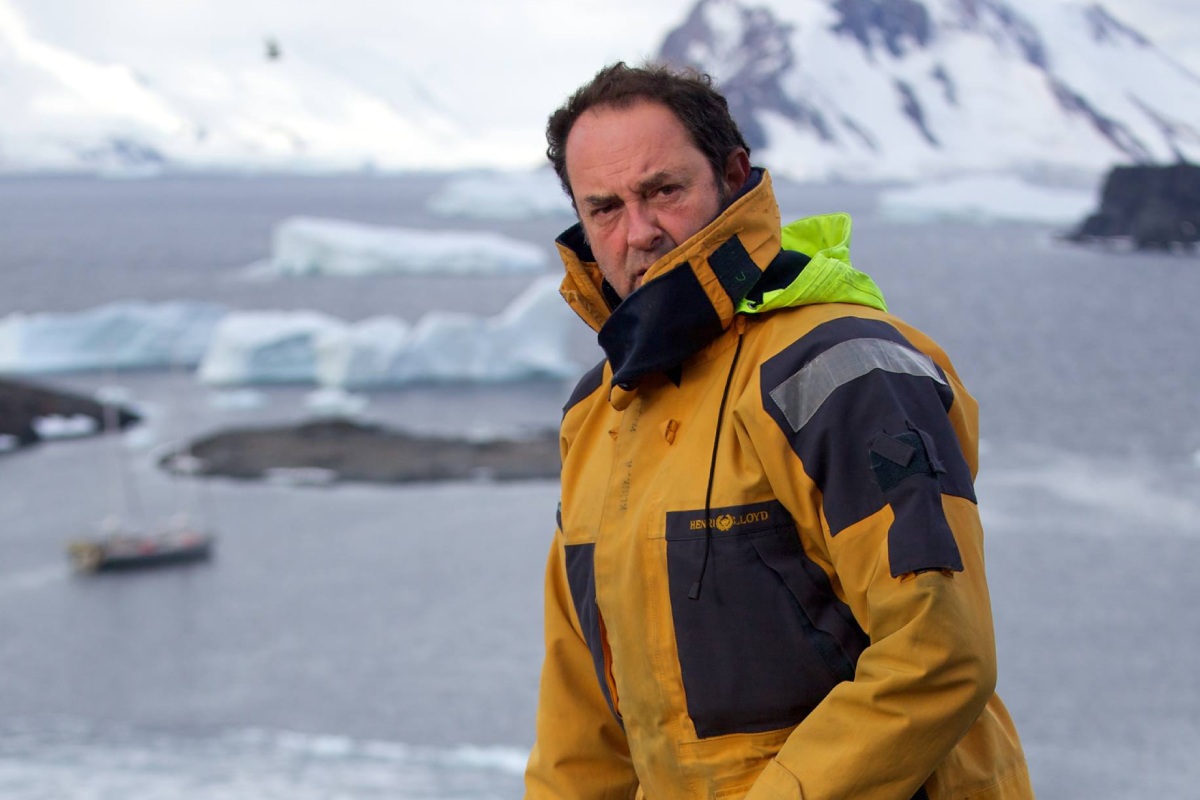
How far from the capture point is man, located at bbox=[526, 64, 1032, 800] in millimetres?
802

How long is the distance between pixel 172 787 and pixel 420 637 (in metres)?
3.36

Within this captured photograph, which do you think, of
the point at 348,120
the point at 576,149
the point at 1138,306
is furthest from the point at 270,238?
the point at 576,149

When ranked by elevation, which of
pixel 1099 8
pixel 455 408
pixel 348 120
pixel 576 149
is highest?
pixel 348 120

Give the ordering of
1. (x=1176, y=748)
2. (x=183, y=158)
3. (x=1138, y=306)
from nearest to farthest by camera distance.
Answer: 1. (x=1176, y=748)
2. (x=1138, y=306)
3. (x=183, y=158)

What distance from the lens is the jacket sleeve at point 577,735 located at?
1.14m

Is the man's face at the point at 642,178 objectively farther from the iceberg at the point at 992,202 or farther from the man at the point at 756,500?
the iceberg at the point at 992,202

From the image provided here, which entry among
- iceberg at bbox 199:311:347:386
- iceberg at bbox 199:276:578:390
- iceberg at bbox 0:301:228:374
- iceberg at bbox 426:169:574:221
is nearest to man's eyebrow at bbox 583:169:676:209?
iceberg at bbox 199:276:578:390

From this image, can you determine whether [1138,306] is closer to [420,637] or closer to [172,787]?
[420,637]

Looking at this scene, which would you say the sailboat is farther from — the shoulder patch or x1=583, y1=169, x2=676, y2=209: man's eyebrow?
the shoulder patch

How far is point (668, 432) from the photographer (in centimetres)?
96

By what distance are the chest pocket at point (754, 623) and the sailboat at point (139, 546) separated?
10.5 meters

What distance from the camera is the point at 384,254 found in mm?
21984

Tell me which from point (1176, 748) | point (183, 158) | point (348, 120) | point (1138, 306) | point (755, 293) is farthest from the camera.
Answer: point (183, 158)

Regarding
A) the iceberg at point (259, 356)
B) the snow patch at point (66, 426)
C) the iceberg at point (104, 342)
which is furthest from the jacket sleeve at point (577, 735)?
the iceberg at point (104, 342)
